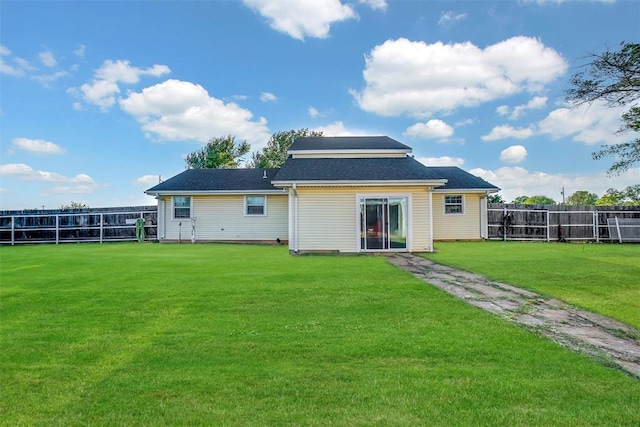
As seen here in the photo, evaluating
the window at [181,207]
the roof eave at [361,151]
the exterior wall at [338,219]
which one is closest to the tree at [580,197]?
the roof eave at [361,151]

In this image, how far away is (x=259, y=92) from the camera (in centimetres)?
2547

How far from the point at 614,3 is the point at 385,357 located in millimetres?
17164

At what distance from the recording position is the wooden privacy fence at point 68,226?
66.0ft

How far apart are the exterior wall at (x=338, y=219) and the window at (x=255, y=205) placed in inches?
201

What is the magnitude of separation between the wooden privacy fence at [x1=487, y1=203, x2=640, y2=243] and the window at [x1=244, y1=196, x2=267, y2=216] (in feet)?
39.0

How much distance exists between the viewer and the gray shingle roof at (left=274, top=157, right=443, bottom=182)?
1345 centimetres

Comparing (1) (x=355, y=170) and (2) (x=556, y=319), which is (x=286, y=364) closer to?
(2) (x=556, y=319)

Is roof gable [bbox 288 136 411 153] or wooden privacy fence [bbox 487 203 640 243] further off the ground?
roof gable [bbox 288 136 411 153]

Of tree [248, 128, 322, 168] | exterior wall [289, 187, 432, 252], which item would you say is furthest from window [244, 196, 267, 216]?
tree [248, 128, 322, 168]

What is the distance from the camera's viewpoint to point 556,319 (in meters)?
4.85

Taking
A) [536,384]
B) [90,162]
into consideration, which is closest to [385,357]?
[536,384]

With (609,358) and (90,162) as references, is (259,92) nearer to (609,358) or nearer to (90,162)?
(90,162)

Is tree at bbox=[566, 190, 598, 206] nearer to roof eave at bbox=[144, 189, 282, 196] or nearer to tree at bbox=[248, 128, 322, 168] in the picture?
tree at bbox=[248, 128, 322, 168]

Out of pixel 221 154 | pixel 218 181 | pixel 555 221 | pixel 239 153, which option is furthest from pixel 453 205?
pixel 239 153
